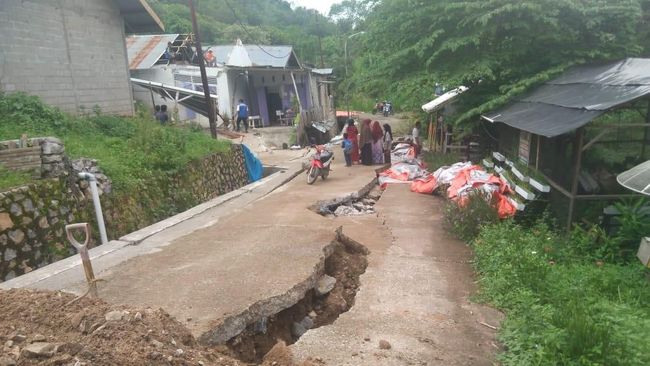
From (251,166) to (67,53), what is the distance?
5.68m

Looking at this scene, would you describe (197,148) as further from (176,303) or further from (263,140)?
(263,140)

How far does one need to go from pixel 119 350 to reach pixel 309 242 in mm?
3497

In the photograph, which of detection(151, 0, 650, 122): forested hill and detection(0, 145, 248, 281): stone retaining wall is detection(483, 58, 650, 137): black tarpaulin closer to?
detection(151, 0, 650, 122): forested hill

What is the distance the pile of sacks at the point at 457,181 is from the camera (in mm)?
7766

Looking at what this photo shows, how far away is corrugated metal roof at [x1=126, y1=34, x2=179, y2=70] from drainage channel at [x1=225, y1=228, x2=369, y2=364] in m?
19.1

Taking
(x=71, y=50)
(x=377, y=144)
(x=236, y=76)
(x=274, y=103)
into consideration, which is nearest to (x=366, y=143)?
(x=377, y=144)

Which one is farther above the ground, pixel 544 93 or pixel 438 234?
pixel 544 93

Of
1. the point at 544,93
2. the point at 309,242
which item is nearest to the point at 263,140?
the point at 544,93

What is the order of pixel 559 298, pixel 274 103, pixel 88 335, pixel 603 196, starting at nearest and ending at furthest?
pixel 88 335
pixel 559 298
pixel 603 196
pixel 274 103

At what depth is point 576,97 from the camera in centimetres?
720

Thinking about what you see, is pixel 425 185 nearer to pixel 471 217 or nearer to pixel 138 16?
pixel 471 217

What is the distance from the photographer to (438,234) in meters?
7.47

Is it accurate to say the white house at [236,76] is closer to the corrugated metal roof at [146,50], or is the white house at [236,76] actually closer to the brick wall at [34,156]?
the corrugated metal roof at [146,50]

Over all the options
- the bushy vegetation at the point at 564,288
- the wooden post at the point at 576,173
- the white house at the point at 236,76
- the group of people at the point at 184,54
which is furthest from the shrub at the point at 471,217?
the group of people at the point at 184,54
